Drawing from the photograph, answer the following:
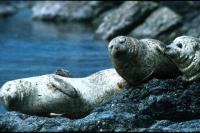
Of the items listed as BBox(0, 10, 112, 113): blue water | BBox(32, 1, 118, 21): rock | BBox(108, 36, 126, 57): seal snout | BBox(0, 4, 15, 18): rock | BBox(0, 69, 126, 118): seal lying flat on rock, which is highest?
BBox(0, 4, 15, 18): rock

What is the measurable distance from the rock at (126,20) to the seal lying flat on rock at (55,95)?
10.5 m

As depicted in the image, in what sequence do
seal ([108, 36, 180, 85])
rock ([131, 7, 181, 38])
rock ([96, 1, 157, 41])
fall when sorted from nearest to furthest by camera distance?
1. seal ([108, 36, 180, 85])
2. rock ([131, 7, 181, 38])
3. rock ([96, 1, 157, 41])

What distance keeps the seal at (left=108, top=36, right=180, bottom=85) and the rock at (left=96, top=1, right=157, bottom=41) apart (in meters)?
10.7

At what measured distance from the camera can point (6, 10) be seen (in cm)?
2908

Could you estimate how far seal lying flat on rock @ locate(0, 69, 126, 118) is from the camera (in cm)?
846

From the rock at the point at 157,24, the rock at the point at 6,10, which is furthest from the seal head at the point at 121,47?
the rock at the point at 6,10

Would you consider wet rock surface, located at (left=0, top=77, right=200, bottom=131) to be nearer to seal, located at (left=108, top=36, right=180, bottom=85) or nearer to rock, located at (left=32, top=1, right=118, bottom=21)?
seal, located at (left=108, top=36, right=180, bottom=85)

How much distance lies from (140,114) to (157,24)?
1133cm

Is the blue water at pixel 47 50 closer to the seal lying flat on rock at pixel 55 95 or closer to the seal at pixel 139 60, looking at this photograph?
the seal lying flat on rock at pixel 55 95

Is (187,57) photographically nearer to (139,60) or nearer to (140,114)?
(139,60)

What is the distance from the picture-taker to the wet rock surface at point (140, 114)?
723cm

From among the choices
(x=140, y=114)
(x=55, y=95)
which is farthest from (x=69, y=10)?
(x=140, y=114)

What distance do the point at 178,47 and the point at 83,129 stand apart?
210 centimetres

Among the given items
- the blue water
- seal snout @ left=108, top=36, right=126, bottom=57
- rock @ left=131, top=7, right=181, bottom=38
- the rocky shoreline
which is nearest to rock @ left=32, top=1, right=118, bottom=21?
the blue water
